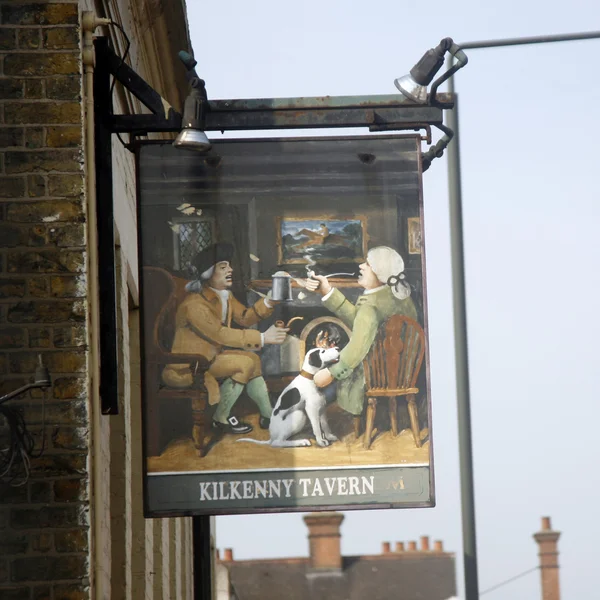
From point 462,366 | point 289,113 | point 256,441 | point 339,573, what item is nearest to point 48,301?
point 256,441

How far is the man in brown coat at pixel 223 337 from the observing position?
7844 mm

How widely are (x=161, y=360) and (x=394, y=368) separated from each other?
49.0 inches

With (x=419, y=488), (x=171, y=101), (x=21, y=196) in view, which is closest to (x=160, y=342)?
(x=21, y=196)

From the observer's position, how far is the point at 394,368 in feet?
26.2

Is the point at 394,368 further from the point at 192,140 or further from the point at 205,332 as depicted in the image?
the point at 192,140

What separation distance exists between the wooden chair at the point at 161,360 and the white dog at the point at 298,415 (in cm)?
28

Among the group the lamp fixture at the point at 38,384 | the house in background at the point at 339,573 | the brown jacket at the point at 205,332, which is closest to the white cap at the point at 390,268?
the brown jacket at the point at 205,332

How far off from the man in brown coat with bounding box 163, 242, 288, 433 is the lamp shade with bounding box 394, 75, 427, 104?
135 cm

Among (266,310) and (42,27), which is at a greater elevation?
(42,27)

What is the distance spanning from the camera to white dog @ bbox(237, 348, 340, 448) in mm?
7883

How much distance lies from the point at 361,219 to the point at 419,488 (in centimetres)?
151

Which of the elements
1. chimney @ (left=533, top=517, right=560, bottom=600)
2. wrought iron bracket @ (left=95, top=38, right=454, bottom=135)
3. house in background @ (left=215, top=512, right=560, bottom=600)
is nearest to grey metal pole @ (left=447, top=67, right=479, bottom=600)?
wrought iron bracket @ (left=95, top=38, right=454, bottom=135)

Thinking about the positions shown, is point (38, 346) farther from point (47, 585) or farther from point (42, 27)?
point (42, 27)

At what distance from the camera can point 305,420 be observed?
7.91 meters
